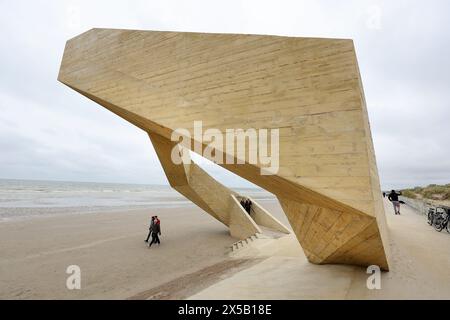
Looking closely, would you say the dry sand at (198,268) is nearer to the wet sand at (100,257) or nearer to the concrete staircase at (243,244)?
the wet sand at (100,257)

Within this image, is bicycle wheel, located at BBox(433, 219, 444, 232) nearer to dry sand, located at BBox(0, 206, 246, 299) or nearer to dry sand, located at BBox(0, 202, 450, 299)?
dry sand, located at BBox(0, 202, 450, 299)

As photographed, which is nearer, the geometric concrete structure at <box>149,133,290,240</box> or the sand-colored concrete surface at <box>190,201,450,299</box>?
the sand-colored concrete surface at <box>190,201,450,299</box>

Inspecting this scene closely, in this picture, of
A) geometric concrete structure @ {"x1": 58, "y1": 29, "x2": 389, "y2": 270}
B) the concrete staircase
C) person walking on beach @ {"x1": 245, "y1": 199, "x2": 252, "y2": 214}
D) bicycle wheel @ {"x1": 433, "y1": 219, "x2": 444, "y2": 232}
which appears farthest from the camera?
person walking on beach @ {"x1": 245, "y1": 199, "x2": 252, "y2": 214}

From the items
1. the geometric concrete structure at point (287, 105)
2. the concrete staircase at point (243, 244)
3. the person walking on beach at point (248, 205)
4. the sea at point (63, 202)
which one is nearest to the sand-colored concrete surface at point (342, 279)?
the geometric concrete structure at point (287, 105)

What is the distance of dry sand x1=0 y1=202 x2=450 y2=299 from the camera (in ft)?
16.5

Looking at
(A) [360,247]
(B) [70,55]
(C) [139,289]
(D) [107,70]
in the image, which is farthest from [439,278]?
(B) [70,55]

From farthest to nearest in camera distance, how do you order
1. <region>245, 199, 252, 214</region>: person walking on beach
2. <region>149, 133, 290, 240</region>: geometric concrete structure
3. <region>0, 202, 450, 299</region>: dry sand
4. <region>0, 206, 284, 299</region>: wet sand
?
<region>245, 199, 252, 214</region>: person walking on beach → <region>149, 133, 290, 240</region>: geometric concrete structure → <region>0, 206, 284, 299</region>: wet sand → <region>0, 202, 450, 299</region>: dry sand

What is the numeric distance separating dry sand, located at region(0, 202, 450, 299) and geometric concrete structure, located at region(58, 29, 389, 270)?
0.78 metres

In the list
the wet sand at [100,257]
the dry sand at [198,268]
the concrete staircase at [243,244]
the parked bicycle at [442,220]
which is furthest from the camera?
the concrete staircase at [243,244]

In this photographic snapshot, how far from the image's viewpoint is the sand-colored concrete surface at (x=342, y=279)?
4.64 meters

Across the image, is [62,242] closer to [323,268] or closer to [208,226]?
[208,226]

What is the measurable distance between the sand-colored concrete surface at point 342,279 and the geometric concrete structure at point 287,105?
0.47 m

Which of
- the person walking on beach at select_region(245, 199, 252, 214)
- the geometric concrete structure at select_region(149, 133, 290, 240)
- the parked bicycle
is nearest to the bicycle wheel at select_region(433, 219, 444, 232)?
the parked bicycle

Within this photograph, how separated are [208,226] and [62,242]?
24.7ft
